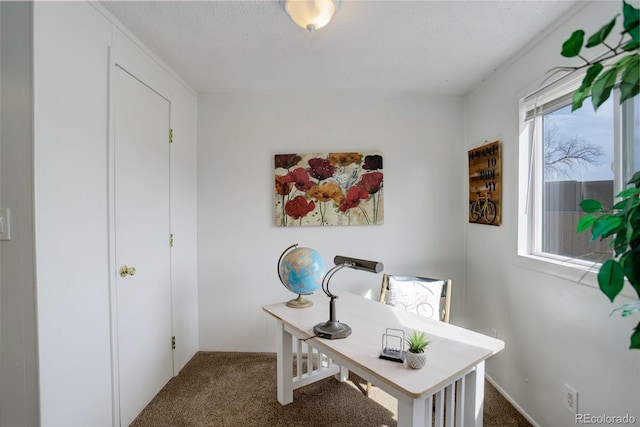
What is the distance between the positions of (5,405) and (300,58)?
95.0 inches

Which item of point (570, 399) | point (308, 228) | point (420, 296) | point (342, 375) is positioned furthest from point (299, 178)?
point (570, 399)

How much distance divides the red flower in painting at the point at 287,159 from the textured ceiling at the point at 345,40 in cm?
60

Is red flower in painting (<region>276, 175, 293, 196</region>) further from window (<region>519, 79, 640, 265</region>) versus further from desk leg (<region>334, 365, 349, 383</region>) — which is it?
window (<region>519, 79, 640, 265</region>)

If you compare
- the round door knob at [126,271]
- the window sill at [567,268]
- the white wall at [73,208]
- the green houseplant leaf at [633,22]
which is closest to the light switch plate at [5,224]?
the white wall at [73,208]

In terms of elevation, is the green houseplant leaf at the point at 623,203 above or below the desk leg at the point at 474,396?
above

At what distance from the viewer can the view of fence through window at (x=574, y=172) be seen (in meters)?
1.39

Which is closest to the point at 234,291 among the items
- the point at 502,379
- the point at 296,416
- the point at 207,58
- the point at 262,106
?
the point at 296,416

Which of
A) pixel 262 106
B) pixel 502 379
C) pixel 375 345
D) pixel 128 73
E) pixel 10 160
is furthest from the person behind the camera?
pixel 262 106

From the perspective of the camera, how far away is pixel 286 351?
6.11 feet

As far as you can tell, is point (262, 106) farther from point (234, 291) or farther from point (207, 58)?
point (234, 291)

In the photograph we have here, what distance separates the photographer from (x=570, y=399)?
1.47m

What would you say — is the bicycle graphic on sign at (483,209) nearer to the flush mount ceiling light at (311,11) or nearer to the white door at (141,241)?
the flush mount ceiling light at (311,11)

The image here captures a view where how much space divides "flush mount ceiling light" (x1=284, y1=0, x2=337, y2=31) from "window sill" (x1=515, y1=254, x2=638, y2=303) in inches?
67.8

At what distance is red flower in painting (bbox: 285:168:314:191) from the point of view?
99.0 inches
